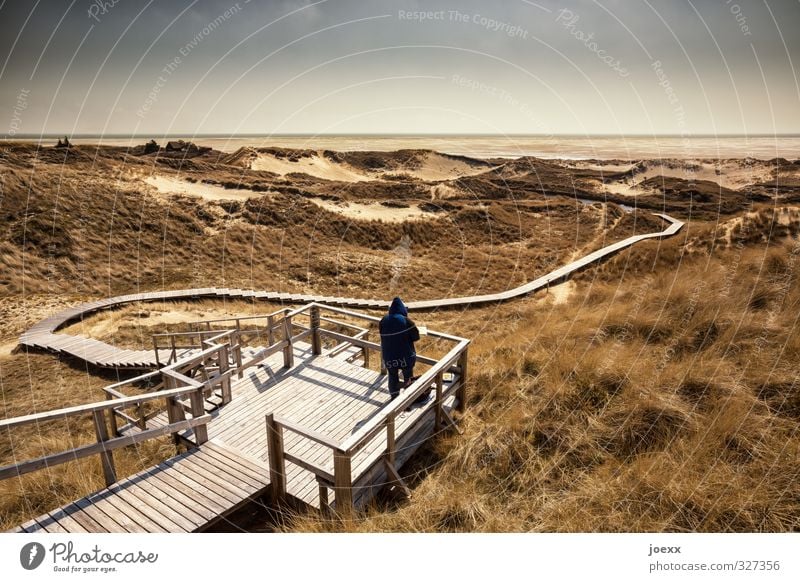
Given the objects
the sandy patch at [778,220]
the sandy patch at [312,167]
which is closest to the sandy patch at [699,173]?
the sandy patch at [778,220]

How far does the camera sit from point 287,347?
26.6 feet

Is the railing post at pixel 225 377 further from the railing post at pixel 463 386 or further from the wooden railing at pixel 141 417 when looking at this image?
the railing post at pixel 463 386

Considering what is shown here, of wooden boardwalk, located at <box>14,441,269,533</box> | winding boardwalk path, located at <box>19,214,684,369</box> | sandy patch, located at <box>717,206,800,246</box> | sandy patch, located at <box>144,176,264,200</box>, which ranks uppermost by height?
sandy patch, located at <box>144,176,264,200</box>

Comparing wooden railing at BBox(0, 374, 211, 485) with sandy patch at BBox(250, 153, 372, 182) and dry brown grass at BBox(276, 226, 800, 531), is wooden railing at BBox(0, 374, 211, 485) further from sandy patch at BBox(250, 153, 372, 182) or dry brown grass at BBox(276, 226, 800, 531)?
sandy patch at BBox(250, 153, 372, 182)

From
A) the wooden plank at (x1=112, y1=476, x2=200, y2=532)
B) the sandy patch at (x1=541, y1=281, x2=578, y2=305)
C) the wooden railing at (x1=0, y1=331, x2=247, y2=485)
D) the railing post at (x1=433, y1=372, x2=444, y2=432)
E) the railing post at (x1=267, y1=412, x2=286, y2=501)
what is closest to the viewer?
the wooden railing at (x1=0, y1=331, x2=247, y2=485)

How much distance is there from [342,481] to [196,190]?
3707 cm

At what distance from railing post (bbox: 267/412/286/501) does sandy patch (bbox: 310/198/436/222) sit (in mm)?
30703

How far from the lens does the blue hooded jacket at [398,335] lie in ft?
20.9

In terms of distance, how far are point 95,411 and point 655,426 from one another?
21.8ft

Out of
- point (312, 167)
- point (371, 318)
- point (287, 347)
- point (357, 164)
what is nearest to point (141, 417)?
point (287, 347)

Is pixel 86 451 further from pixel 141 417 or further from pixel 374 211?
pixel 374 211

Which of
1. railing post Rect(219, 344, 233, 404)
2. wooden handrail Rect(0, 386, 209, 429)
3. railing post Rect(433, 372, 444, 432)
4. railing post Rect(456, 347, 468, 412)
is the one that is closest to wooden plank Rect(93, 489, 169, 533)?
wooden handrail Rect(0, 386, 209, 429)

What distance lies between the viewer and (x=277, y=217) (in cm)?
3241

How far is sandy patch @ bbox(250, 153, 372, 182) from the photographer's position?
57344 mm
